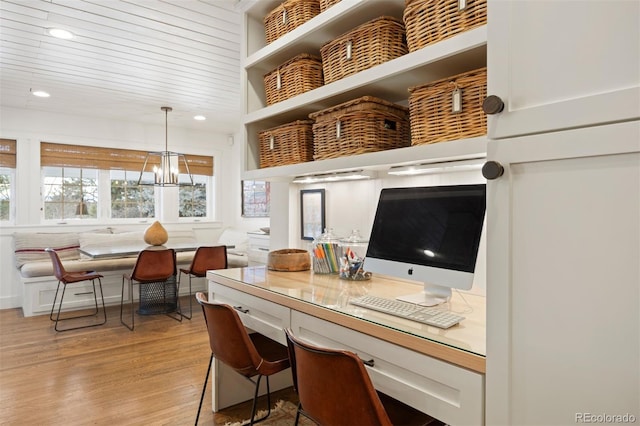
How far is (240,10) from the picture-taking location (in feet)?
8.29

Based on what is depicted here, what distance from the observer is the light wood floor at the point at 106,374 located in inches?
92.4

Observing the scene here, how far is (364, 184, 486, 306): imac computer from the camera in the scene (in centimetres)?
139

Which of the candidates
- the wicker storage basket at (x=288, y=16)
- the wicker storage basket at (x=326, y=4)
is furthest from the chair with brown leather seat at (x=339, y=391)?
the wicker storage basket at (x=288, y=16)

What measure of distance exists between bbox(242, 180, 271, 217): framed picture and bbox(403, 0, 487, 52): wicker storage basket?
4710mm

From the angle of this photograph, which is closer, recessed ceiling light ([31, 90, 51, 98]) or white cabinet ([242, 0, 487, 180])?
white cabinet ([242, 0, 487, 180])

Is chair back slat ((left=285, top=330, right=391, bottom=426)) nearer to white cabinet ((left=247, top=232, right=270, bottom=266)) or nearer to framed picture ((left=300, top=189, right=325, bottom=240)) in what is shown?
framed picture ((left=300, top=189, right=325, bottom=240))

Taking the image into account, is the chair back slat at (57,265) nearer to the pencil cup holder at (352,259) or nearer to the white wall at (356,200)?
the white wall at (356,200)

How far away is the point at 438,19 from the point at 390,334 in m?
1.07

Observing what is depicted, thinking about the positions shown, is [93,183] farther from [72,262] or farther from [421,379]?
[421,379]

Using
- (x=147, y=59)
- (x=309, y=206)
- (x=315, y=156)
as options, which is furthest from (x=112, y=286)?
(x=315, y=156)

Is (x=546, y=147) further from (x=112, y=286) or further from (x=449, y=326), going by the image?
(x=112, y=286)

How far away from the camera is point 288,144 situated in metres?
2.25

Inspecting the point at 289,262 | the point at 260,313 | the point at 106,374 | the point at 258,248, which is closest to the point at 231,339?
the point at 260,313

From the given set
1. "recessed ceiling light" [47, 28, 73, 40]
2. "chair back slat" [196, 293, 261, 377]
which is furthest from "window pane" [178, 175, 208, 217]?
"chair back slat" [196, 293, 261, 377]
